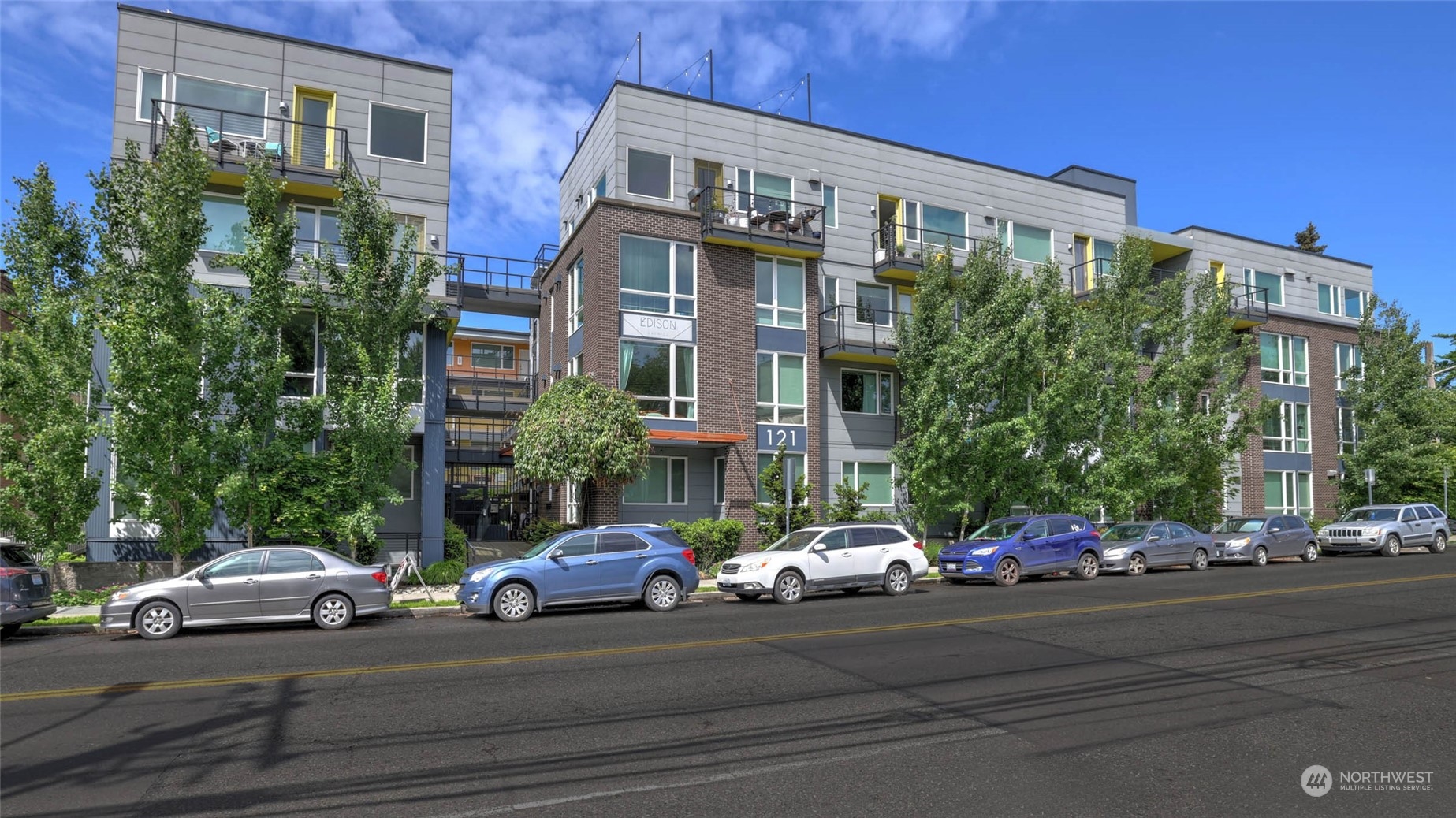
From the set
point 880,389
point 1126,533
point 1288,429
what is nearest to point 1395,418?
point 1288,429

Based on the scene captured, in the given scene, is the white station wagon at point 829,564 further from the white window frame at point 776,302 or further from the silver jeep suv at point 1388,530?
the silver jeep suv at point 1388,530

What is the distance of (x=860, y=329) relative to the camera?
28.4 meters

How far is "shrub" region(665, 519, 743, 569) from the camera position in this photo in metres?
23.2

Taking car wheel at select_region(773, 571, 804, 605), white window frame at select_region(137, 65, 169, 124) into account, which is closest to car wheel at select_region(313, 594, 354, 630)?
car wheel at select_region(773, 571, 804, 605)

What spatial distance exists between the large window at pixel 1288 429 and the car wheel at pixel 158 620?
39.4 m

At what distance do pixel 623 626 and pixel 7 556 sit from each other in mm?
9443

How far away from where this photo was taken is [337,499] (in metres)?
18.8

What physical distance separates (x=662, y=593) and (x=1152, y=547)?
1446 centimetres

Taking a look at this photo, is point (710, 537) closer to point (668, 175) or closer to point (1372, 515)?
point (668, 175)

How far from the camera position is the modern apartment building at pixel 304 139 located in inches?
820

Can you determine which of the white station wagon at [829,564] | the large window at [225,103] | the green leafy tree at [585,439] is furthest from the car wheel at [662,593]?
the large window at [225,103]

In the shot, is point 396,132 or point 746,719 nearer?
point 746,719

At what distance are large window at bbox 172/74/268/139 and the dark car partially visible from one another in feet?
37.7

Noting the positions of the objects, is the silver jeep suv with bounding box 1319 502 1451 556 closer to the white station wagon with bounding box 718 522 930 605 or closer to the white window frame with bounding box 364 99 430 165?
the white station wagon with bounding box 718 522 930 605
